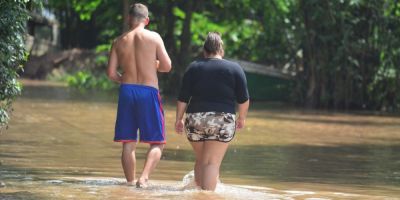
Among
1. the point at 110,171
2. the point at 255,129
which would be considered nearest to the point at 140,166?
the point at 110,171

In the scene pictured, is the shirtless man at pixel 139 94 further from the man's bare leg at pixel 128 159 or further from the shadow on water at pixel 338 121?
the shadow on water at pixel 338 121

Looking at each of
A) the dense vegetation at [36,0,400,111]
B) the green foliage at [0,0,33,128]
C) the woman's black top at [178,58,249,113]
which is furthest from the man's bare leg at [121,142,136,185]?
the dense vegetation at [36,0,400,111]

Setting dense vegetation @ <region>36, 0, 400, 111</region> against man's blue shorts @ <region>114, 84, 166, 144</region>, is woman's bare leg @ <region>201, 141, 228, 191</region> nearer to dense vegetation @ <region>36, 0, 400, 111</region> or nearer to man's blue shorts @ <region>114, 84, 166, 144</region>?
man's blue shorts @ <region>114, 84, 166, 144</region>

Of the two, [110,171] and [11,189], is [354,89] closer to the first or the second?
[110,171]

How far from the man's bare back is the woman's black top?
1.59 ft

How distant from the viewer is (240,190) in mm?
9398

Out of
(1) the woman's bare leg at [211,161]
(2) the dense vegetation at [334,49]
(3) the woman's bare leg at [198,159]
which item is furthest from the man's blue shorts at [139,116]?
(2) the dense vegetation at [334,49]

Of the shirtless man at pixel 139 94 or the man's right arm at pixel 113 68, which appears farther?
the man's right arm at pixel 113 68

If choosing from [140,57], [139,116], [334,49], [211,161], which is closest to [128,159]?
[139,116]

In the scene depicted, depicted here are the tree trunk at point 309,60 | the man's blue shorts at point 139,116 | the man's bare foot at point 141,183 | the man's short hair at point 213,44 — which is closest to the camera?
the man's short hair at point 213,44

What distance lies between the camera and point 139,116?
9375 mm

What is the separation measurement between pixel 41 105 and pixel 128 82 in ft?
44.2

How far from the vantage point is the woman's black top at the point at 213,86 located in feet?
29.7

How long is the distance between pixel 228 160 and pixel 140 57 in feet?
11.6
